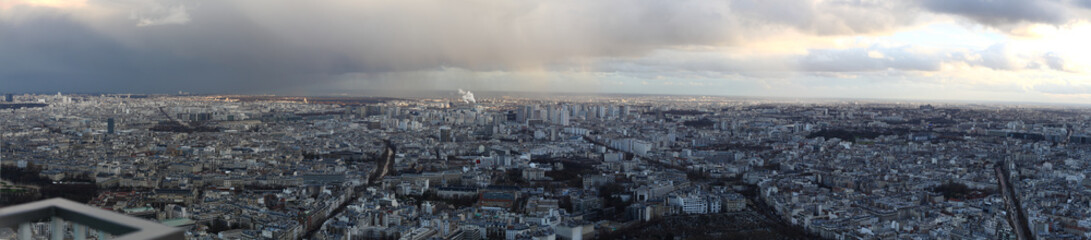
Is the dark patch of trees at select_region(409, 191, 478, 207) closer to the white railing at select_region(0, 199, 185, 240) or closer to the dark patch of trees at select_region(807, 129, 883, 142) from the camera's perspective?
the white railing at select_region(0, 199, 185, 240)

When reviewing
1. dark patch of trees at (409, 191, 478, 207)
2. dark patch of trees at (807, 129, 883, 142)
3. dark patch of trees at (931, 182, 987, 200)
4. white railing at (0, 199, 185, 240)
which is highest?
white railing at (0, 199, 185, 240)

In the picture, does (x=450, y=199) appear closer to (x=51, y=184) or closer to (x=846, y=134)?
(x=51, y=184)

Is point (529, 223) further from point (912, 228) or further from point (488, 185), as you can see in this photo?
point (912, 228)

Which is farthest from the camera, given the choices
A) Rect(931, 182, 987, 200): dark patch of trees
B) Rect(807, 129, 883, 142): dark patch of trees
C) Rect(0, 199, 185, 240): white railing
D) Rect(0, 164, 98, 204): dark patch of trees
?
Rect(807, 129, 883, 142): dark patch of trees

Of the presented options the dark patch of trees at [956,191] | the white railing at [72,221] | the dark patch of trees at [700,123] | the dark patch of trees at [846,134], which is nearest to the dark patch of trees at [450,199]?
the dark patch of trees at [956,191]

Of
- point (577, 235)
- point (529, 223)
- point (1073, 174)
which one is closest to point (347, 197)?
point (529, 223)

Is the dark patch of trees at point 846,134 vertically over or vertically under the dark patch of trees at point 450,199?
over

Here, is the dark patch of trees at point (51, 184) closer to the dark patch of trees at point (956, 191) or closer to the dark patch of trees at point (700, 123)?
the dark patch of trees at point (956, 191)

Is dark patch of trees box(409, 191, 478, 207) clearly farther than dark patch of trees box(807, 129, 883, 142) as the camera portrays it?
No

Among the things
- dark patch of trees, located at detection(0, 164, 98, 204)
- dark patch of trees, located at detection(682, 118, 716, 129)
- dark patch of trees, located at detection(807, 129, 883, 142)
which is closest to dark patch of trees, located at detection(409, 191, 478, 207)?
dark patch of trees, located at detection(0, 164, 98, 204)
